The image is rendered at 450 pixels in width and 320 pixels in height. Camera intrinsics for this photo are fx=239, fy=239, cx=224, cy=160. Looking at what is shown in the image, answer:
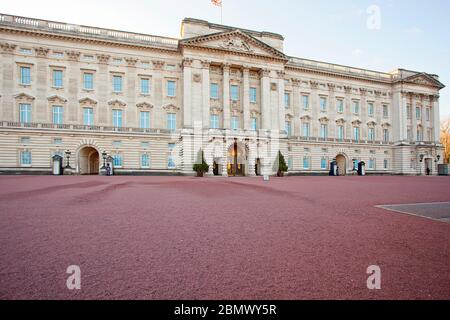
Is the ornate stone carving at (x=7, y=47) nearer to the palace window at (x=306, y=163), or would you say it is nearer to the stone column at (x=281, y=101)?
the stone column at (x=281, y=101)

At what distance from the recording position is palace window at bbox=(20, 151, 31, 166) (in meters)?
28.9

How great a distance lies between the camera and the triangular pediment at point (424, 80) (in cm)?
4675

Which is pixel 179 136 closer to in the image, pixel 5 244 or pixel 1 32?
pixel 1 32

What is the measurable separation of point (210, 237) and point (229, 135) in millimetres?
28871

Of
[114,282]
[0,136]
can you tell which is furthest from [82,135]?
[114,282]

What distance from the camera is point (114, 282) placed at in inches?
116

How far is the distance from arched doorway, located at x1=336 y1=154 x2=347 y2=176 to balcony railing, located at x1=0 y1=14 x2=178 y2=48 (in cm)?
3396

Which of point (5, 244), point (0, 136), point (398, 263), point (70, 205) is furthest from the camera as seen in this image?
point (0, 136)

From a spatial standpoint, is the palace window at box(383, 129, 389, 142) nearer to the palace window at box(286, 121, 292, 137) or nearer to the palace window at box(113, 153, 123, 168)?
the palace window at box(286, 121, 292, 137)

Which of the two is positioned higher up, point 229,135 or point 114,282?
point 229,135

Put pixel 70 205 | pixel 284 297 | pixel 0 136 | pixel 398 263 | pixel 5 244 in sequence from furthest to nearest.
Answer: pixel 0 136 < pixel 70 205 < pixel 5 244 < pixel 398 263 < pixel 284 297

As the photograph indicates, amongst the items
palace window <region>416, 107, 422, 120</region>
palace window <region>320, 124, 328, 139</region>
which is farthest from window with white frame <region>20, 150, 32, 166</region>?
palace window <region>416, 107, 422, 120</region>

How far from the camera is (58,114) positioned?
101 feet

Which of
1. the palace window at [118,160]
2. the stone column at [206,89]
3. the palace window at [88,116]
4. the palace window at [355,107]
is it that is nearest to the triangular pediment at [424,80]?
the palace window at [355,107]
